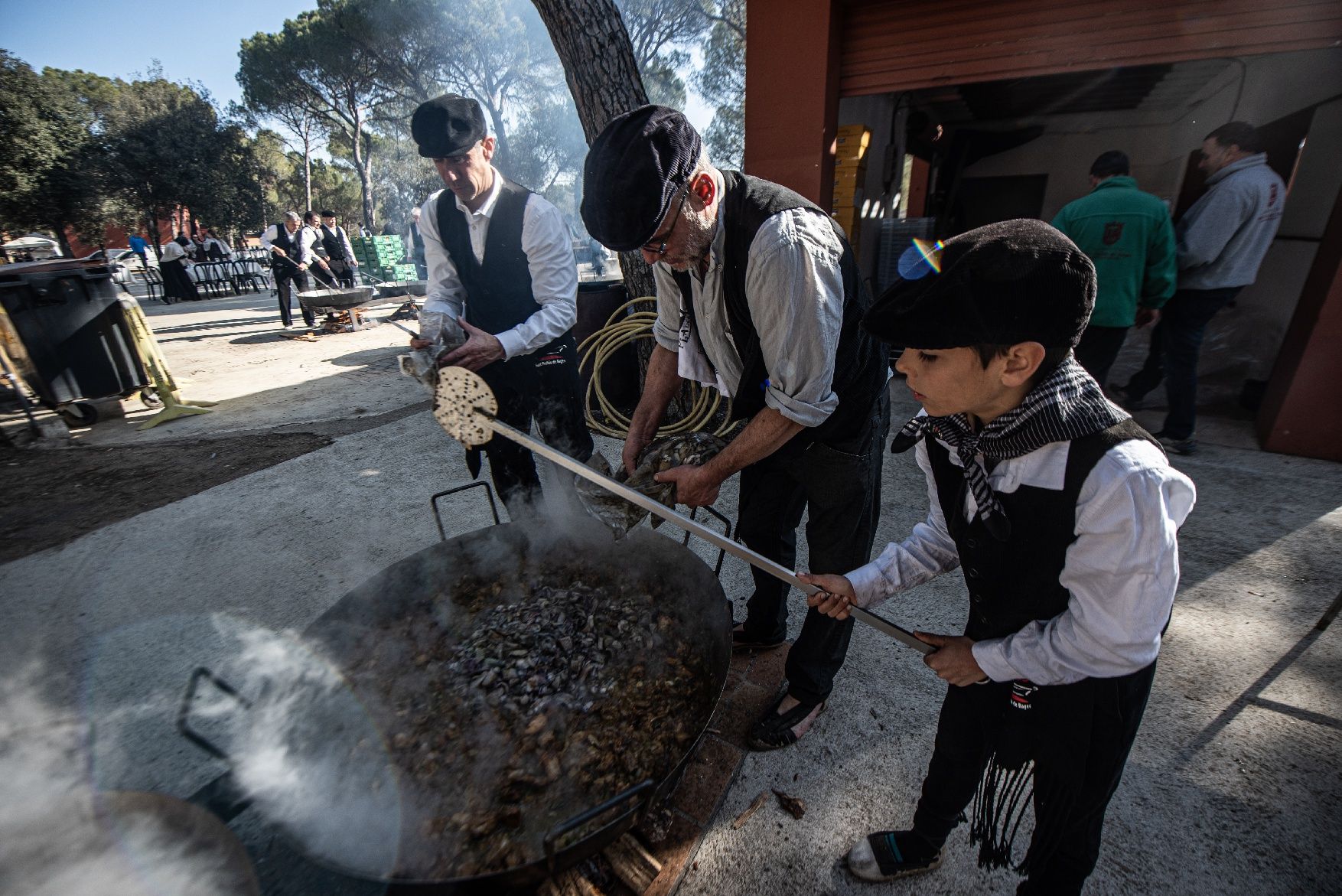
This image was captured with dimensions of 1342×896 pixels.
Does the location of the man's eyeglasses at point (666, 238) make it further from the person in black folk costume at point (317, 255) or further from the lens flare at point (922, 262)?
the person in black folk costume at point (317, 255)

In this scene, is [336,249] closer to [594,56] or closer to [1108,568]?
[594,56]

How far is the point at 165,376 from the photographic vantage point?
5.95 meters

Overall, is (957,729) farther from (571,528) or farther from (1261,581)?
(1261,581)

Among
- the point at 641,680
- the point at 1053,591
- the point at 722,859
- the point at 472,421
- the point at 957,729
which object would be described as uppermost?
the point at 472,421

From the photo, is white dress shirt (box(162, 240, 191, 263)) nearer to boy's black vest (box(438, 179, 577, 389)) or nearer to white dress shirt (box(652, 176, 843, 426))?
boy's black vest (box(438, 179, 577, 389))

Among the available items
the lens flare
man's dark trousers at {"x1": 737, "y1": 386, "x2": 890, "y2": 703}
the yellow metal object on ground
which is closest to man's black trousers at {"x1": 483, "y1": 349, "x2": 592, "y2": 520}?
man's dark trousers at {"x1": 737, "y1": 386, "x2": 890, "y2": 703}

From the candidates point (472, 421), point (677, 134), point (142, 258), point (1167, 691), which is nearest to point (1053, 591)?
point (677, 134)

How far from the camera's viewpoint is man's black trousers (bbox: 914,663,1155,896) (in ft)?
3.67

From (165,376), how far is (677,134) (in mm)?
7128

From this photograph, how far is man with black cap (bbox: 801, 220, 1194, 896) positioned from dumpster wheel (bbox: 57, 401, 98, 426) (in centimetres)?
803

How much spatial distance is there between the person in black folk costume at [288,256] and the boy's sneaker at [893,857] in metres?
12.1

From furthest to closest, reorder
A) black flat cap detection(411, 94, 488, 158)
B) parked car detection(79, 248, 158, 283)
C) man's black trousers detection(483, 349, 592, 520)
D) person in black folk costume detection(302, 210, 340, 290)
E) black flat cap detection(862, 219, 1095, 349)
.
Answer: parked car detection(79, 248, 158, 283)
person in black folk costume detection(302, 210, 340, 290)
man's black trousers detection(483, 349, 592, 520)
black flat cap detection(411, 94, 488, 158)
black flat cap detection(862, 219, 1095, 349)

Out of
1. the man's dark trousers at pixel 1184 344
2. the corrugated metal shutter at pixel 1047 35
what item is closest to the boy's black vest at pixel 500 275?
the corrugated metal shutter at pixel 1047 35

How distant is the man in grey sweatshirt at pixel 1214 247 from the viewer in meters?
3.67
